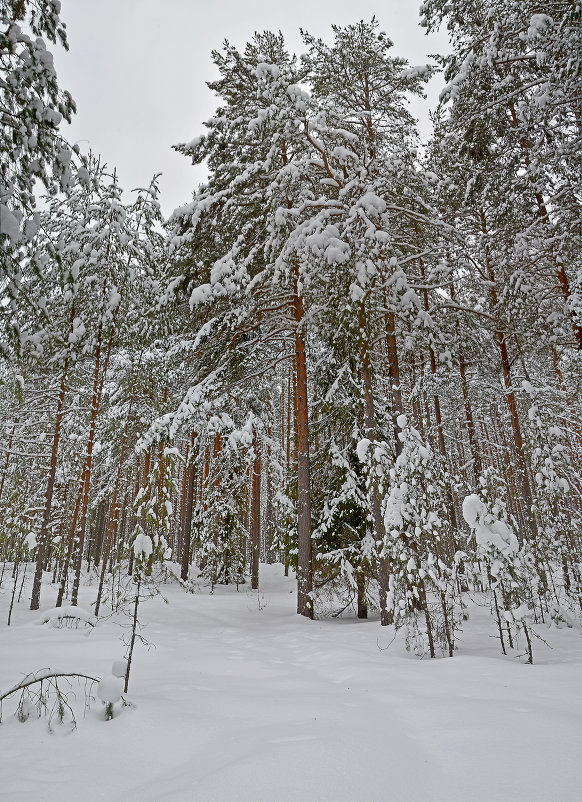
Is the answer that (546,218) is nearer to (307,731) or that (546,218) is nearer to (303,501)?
(303,501)

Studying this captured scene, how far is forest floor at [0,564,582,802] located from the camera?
2.55 metres

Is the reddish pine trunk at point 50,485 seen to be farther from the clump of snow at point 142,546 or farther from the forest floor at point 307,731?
the clump of snow at point 142,546

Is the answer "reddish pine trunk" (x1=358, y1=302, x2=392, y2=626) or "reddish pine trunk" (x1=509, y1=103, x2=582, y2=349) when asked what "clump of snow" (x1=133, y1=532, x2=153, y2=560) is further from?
"reddish pine trunk" (x1=509, y1=103, x2=582, y2=349)

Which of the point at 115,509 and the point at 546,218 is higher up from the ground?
the point at 546,218

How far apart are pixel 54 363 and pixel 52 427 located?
2.44 metres

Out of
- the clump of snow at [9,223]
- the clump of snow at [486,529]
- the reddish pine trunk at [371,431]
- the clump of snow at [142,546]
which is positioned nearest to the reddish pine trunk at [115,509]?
the reddish pine trunk at [371,431]

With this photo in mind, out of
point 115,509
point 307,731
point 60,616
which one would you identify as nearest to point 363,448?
point 307,731

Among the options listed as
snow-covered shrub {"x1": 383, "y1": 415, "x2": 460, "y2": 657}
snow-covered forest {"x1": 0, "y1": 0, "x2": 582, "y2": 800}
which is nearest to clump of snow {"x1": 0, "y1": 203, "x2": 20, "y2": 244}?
snow-covered forest {"x1": 0, "y1": 0, "x2": 582, "y2": 800}

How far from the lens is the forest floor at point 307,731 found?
2.55 metres

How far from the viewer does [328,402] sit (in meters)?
10.8

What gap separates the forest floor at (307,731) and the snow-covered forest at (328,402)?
3cm

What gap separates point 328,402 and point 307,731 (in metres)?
7.90

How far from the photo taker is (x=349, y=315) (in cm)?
819

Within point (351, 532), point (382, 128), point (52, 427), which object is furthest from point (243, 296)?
point (52, 427)
